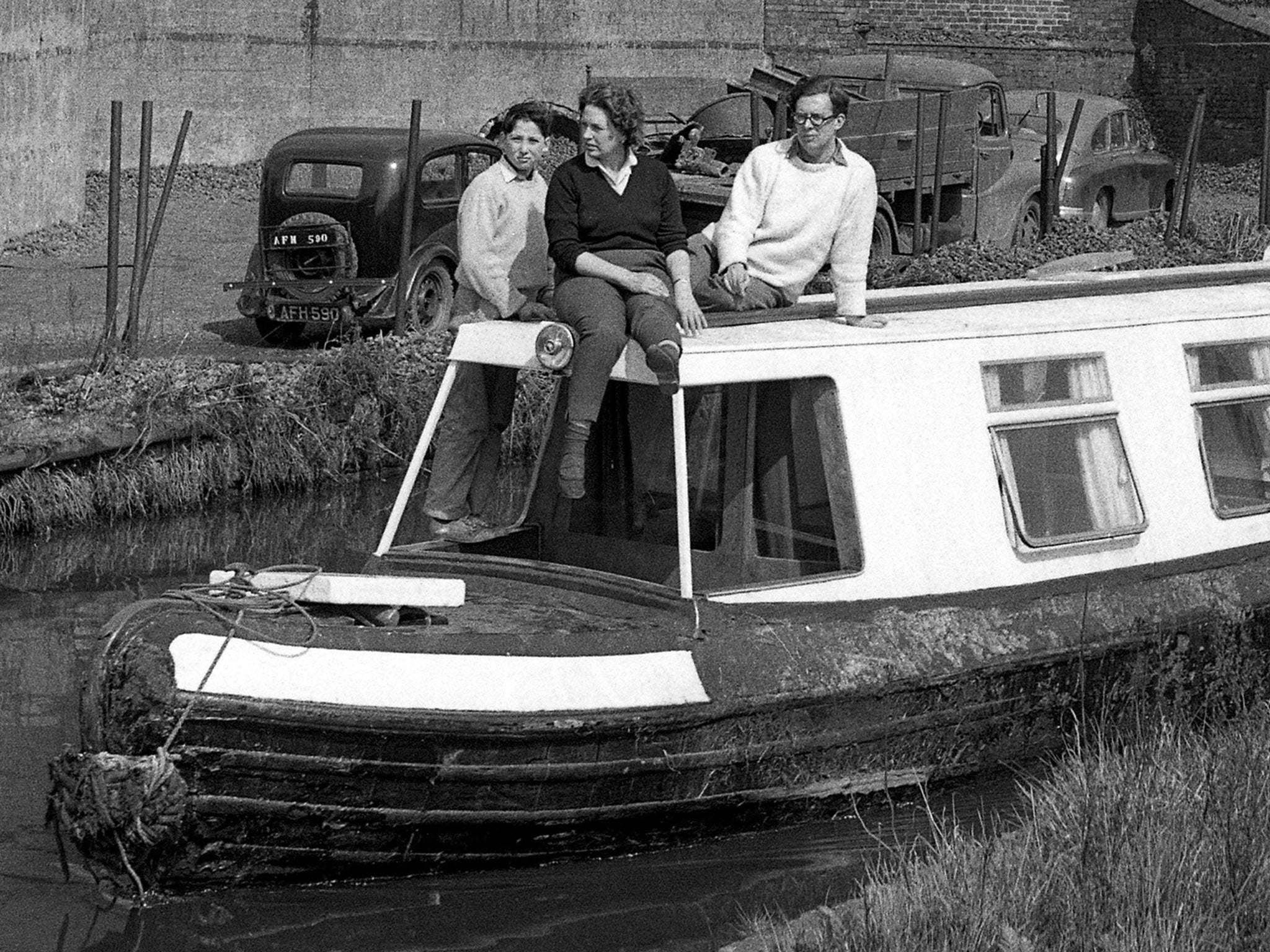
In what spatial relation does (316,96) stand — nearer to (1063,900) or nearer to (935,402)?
(935,402)

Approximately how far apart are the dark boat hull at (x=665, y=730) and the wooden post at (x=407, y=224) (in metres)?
6.74

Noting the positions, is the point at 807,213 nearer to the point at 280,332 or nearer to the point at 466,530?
the point at 466,530

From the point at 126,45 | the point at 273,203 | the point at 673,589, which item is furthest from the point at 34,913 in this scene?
the point at 126,45

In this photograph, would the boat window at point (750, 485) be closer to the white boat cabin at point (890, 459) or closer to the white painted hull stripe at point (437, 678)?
the white boat cabin at point (890, 459)

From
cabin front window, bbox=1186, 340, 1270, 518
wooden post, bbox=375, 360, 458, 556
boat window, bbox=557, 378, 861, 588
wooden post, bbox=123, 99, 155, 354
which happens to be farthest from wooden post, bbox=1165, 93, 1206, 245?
wooden post, bbox=375, 360, 458, 556

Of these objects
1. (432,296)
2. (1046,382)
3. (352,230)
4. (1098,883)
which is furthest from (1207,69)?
(1098,883)

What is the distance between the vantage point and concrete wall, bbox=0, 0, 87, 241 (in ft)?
59.2

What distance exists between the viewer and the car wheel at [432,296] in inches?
563

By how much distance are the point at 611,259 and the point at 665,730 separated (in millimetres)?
1741

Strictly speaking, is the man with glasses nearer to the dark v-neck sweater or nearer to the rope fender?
the dark v-neck sweater

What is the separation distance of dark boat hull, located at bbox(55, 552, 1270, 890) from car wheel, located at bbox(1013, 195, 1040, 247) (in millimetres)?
12023

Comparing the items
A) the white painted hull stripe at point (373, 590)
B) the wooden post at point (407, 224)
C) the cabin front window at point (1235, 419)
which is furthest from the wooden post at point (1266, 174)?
the white painted hull stripe at point (373, 590)

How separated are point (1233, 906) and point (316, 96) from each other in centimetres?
2106

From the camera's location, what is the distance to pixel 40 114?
1881 cm
